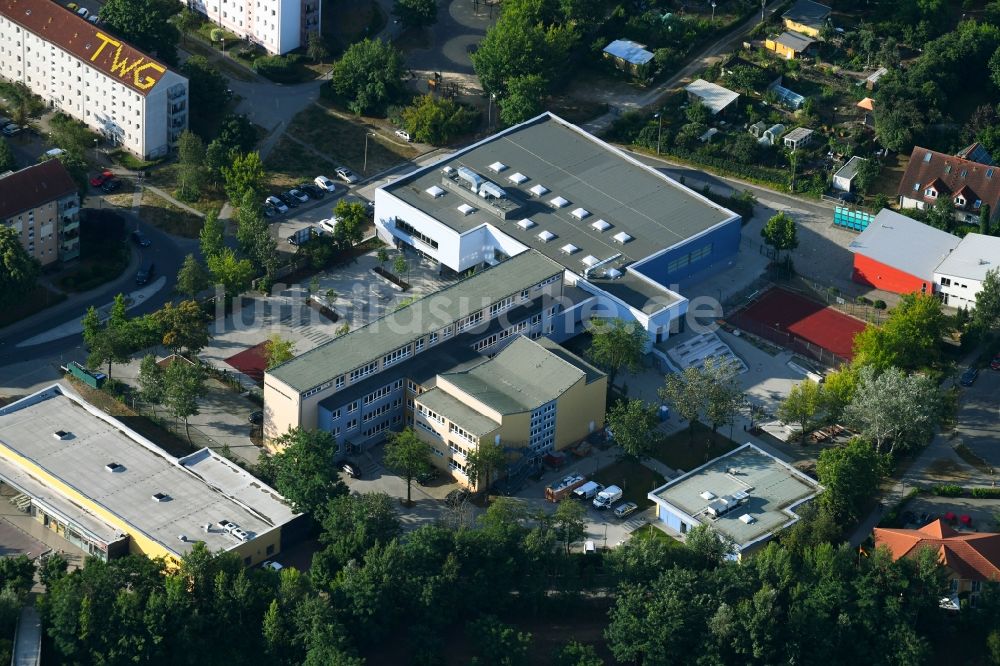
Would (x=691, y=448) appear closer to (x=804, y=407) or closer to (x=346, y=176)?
(x=804, y=407)

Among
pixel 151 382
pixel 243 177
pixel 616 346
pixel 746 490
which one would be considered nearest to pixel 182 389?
pixel 151 382

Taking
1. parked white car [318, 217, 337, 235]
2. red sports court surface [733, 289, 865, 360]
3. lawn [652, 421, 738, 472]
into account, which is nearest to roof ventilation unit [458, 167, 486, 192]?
parked white car [318, 217, 337, 235]

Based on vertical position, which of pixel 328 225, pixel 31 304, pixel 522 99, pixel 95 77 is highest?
pixel 522 99

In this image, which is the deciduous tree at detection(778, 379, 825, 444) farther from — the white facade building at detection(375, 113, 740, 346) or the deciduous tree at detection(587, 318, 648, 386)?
the white facade building at detection(375, 113, 740, 346)

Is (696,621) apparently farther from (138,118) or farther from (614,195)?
(138,118)

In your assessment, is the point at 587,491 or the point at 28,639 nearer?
the point at 28,639

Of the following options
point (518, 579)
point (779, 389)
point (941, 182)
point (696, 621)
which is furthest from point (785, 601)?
point (941, 182)
